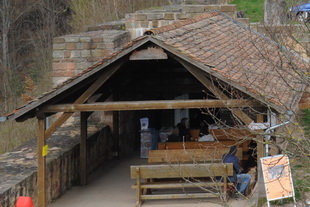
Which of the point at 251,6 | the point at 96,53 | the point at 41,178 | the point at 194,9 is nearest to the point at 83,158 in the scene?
the point at 41,178

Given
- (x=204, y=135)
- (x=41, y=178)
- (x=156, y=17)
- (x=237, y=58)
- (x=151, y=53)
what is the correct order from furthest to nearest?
(x=156, y=17)
(x=204, y=135)
(x=237, y=58)
(x=41, y=178)
(x=151, y=53)

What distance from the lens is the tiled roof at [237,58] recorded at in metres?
10.8

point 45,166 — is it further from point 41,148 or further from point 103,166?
point 103,166

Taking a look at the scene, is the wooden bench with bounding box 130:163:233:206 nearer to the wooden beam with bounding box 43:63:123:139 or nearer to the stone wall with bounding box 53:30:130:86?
the wooden beam with bounding box 43:63:123:139

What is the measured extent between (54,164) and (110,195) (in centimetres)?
120

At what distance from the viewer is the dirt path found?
1246 cm

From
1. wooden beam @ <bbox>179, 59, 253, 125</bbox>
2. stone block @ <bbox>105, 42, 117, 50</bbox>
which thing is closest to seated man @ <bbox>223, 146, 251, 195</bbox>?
wooden beam @ <bbox>179, 59, 253, 125</bbox>

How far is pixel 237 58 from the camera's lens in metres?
13.6

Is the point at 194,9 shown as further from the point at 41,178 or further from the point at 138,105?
the point at 41,178

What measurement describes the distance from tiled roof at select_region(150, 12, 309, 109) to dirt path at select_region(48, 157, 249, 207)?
1851mm

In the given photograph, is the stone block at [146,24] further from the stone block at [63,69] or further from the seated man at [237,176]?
the seated man at [237,176]

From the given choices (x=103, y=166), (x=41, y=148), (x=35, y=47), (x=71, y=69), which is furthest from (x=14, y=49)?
(x=41, y=148)

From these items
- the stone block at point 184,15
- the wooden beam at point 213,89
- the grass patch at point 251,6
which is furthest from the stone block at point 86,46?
the grass patch at point 251,6

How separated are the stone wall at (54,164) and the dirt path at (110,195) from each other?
220 mm
